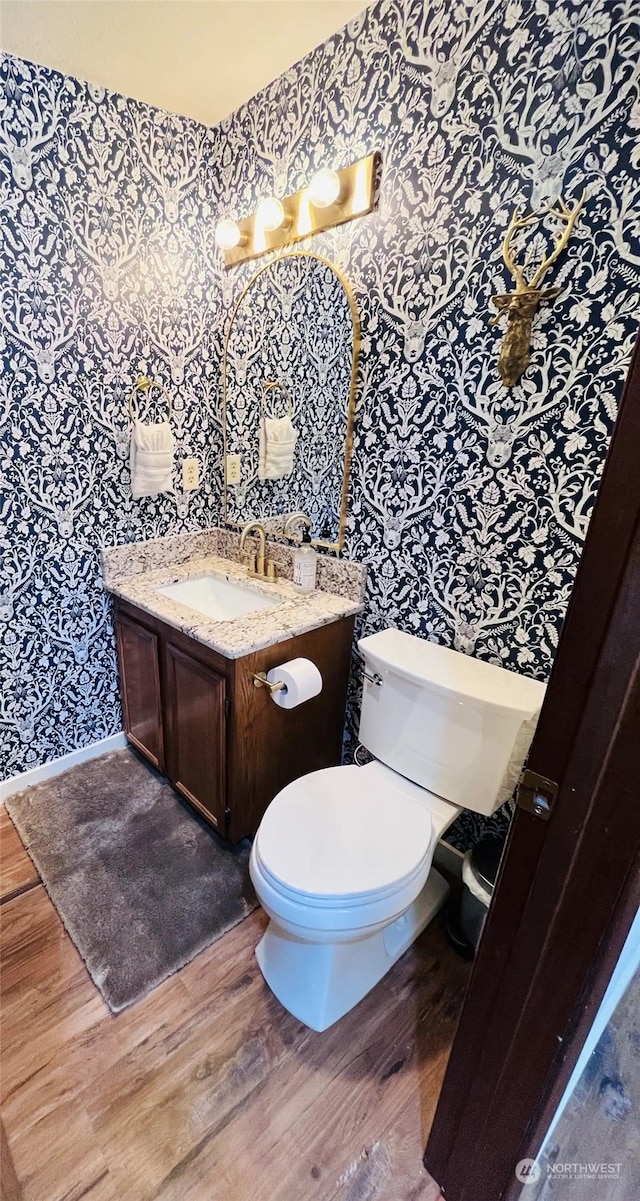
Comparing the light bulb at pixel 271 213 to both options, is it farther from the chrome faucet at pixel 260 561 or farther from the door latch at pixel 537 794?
the door latch at pixel 537 794

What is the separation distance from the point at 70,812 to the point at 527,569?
5.96 feet

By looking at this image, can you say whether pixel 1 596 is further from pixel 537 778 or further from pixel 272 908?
pixel 537 778

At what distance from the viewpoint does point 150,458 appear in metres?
1.93

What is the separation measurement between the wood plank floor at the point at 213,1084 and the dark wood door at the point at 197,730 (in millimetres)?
442

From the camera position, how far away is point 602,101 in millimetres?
1062

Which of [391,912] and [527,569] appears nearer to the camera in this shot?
[391,912]

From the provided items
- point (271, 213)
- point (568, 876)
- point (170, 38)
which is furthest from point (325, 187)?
point (568, 876)

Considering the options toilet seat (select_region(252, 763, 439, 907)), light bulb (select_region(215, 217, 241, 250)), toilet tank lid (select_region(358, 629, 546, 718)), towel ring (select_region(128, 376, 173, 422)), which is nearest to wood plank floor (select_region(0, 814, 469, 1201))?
toilet seat (select_region(252, 763, 439, 907))

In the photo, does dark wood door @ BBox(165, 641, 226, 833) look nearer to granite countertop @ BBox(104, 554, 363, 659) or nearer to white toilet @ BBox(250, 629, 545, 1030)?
granite countertop @ BBox(104, 554, 363, 659)

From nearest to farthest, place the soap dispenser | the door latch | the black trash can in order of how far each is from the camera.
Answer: the door latch < the black trash can < the soap dispenser

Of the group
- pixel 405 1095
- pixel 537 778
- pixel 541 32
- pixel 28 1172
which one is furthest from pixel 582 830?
pixel 541 32

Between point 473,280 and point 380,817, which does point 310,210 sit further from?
point 380,817

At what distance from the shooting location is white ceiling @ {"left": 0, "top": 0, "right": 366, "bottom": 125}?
1.34 meters

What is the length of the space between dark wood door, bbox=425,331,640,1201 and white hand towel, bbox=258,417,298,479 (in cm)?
150
